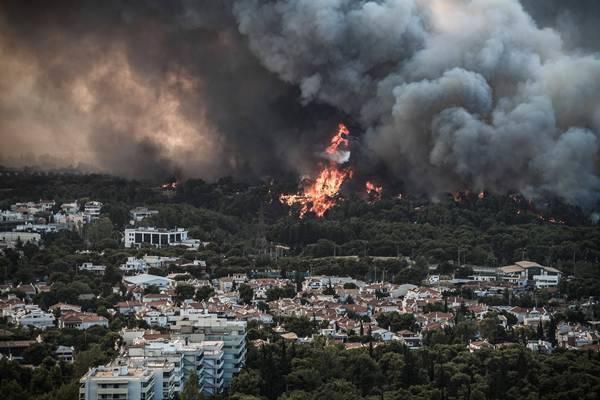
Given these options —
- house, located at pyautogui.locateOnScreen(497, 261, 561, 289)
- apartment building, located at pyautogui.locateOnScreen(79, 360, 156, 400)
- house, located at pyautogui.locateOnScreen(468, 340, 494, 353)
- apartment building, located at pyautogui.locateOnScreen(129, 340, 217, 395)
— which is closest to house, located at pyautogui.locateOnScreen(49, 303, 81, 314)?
apartment building, located at pyautogui.locateOnScreen(129, 340, 217, 395)

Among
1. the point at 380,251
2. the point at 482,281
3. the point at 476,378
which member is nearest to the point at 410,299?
the point at 482,281

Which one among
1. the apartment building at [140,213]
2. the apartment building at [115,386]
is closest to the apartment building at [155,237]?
Answer: the apartment building at [140,213]

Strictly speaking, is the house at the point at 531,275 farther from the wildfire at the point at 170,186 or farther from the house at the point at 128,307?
the wildfire at the point at 170,186

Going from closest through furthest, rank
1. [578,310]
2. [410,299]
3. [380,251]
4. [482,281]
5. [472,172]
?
[578,310]
[410,299]
[482,281]
[380,251]
[472,172]

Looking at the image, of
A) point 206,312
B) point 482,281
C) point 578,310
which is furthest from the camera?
point 482,281

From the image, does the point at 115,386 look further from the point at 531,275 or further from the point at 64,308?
the point at 531,275

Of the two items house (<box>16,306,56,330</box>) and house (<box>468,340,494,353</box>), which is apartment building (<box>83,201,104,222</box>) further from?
house (<box>468,340,494,353</box>)

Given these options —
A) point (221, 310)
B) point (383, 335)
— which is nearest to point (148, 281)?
point (221, 310)

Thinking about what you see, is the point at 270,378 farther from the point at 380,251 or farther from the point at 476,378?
the point at 380,251
